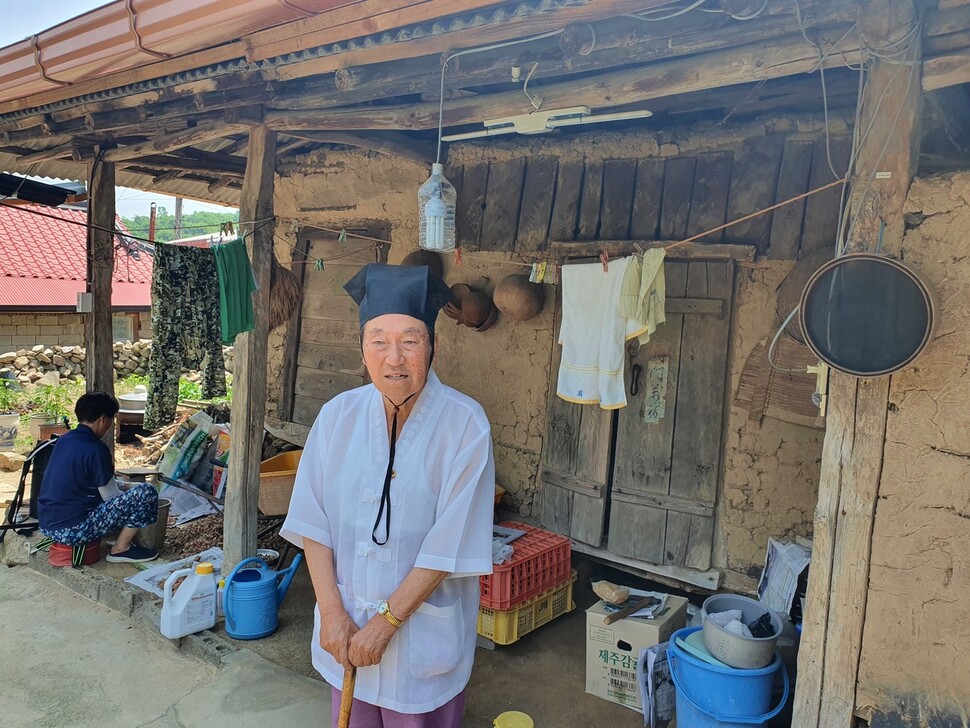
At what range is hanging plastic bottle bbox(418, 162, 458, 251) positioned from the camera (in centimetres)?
360

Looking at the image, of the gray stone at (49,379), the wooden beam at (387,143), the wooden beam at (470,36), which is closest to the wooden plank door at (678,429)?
the wooden beam at (387,143)

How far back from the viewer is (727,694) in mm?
3094

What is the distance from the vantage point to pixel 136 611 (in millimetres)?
4875

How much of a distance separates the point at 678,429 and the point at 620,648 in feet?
4.74

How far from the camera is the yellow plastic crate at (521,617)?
4371 millimetres

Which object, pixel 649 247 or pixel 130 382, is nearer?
pixel 649 247

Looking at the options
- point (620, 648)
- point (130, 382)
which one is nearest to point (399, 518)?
point (620, 648)

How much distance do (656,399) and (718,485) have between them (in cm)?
67

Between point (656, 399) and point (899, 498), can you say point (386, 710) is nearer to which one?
point (899, 498)

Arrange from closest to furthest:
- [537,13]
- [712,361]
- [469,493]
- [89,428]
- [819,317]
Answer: [469,493] < [819,317] < [537,13] < [712,361] < [89,428]

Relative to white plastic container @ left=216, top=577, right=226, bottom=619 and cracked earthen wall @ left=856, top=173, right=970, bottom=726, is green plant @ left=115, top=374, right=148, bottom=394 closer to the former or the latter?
white plastic container @ left=216, top=577, right=226, bottom=619

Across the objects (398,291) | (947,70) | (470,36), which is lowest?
(398,291)

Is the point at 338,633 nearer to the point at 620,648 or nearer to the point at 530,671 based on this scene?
the point at 620,648

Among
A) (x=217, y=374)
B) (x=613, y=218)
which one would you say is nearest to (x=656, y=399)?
(x=613, y=218)
